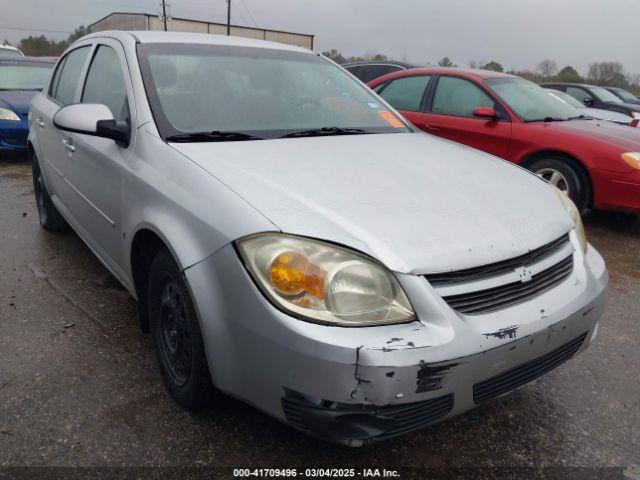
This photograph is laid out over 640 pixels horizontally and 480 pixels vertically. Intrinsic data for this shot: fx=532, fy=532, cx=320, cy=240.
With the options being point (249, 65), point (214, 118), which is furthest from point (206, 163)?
point (249, 65)

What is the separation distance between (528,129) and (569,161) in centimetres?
51

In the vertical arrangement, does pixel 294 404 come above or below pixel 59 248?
above

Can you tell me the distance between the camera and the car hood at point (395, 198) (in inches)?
65.8

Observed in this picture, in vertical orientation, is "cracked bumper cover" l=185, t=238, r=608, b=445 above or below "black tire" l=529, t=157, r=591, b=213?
above

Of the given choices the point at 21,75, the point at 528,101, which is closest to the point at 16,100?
the point at 21,75

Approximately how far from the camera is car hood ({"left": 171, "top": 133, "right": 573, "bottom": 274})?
1671 millimetres

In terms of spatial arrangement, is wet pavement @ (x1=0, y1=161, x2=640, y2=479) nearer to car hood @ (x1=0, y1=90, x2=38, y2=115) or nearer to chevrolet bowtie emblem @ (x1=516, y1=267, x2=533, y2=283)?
chevrolet bowtie emblem @ (x1=516, y1=267, x2=533, y2=283)

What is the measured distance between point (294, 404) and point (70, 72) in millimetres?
3136

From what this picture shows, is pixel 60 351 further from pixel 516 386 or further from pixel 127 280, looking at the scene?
pixel 516 386

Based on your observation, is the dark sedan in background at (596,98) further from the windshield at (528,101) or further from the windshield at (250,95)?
the windshield at (250,95)

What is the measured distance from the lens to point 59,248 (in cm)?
402

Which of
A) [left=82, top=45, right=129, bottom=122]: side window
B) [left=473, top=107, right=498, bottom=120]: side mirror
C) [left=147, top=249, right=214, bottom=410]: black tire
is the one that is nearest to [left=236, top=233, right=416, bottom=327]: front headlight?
[left=147, top=249, right=214, bottom=410]: black tire

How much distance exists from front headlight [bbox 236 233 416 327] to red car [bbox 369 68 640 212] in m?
4.06

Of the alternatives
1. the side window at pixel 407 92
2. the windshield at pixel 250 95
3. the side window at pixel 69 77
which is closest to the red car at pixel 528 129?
the side window at pixel 407 92
